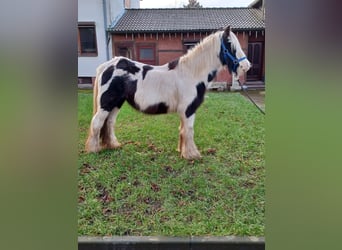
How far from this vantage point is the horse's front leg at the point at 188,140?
90.8 inches

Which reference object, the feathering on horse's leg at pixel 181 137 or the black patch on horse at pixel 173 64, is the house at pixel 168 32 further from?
the feathering on horse's leg at pixel 181 137

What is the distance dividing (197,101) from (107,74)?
0.81 m

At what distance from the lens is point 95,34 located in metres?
1.75

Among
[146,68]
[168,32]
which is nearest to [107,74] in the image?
[146,68]

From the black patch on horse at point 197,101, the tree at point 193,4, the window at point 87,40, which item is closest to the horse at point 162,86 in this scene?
the black patch on horse at point 197,101

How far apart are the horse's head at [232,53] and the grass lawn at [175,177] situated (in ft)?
0.73

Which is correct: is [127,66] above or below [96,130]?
above

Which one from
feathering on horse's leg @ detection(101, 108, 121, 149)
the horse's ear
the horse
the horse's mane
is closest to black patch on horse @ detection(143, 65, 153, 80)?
the horse

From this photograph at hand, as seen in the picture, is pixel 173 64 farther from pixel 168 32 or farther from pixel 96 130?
pixel 96 130

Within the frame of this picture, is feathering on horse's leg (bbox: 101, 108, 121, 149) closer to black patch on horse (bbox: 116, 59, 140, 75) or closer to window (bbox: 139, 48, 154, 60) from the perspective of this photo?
black patch on horse (bbox: 116, 59, 140, 75)
